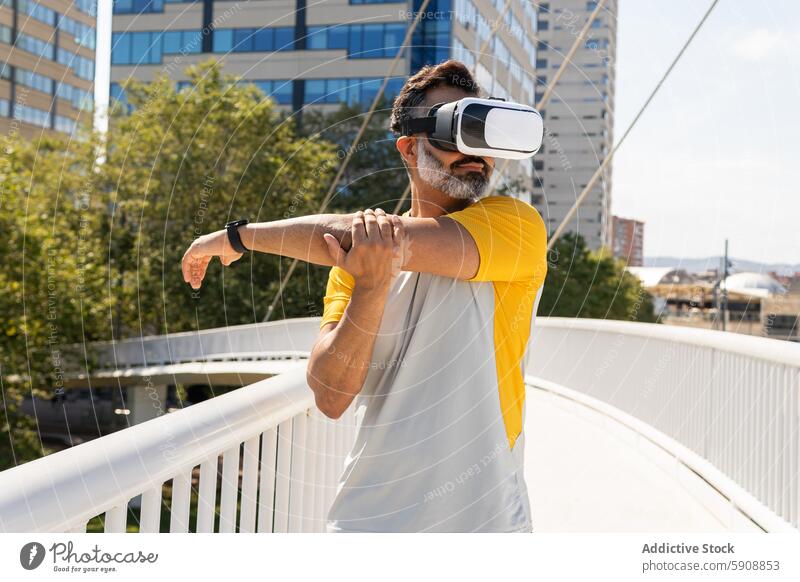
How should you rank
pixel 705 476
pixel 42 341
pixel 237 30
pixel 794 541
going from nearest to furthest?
Result: 1. pixel 794 541
2. pixel 705 476
3. pixel 42 341
4. pixel 237 30

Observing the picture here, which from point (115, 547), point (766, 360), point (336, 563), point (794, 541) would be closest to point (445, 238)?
point (336, 563)

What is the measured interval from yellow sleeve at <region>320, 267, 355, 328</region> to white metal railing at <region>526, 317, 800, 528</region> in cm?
205

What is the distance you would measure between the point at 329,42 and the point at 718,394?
15672mm

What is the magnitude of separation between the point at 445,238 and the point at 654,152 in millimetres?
2349

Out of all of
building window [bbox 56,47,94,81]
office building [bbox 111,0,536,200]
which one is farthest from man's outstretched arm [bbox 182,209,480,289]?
building window [bbox 56,47,94,81]

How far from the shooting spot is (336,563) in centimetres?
168

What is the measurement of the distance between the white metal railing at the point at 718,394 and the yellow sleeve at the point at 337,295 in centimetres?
205

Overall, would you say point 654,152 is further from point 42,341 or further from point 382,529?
point 42,341

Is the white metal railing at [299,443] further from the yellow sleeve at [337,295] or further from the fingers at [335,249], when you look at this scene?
the fingers at [335,249]

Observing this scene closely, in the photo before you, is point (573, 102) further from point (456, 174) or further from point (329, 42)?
point (329, 42)

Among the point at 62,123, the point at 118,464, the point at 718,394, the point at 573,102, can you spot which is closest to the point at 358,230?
the point at 118,464

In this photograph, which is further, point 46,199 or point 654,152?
point 46,199

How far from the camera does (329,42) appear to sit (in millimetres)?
18375

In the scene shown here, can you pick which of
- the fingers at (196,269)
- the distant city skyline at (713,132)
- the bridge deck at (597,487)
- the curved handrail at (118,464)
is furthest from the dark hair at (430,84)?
the bridge deck at (597,487)
